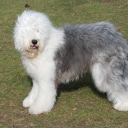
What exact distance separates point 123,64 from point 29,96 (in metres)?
1.63

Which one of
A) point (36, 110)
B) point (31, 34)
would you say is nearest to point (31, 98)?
point (36, 110)

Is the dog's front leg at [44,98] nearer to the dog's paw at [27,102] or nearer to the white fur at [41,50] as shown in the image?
the white fur at [41,50]

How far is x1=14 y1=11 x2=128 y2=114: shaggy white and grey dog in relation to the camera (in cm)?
535

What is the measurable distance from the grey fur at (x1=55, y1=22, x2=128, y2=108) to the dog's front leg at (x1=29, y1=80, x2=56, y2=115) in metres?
0.21

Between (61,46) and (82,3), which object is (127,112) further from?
(82,3)

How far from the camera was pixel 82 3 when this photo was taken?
513 inches

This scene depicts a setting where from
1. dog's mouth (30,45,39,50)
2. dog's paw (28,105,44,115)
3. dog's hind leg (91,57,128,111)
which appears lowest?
dog's paw (28,105,44,115)

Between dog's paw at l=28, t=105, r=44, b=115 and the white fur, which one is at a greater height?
the white fur

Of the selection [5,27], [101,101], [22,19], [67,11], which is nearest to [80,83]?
[101,101]

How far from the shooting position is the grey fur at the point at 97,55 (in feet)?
17.9

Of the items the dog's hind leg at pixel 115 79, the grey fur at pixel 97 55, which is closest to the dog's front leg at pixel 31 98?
the grey fur at pixel 97 55

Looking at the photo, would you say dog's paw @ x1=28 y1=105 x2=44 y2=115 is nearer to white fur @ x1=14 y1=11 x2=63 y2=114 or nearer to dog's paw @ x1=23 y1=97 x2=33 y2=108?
white fur @ x1=14 y1=11 x2=63 y2=114

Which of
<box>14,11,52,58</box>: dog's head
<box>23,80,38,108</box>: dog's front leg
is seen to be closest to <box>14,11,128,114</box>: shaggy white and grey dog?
<box>14,11,52,58</box>: dog's head

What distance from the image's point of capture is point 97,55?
5488 mm
